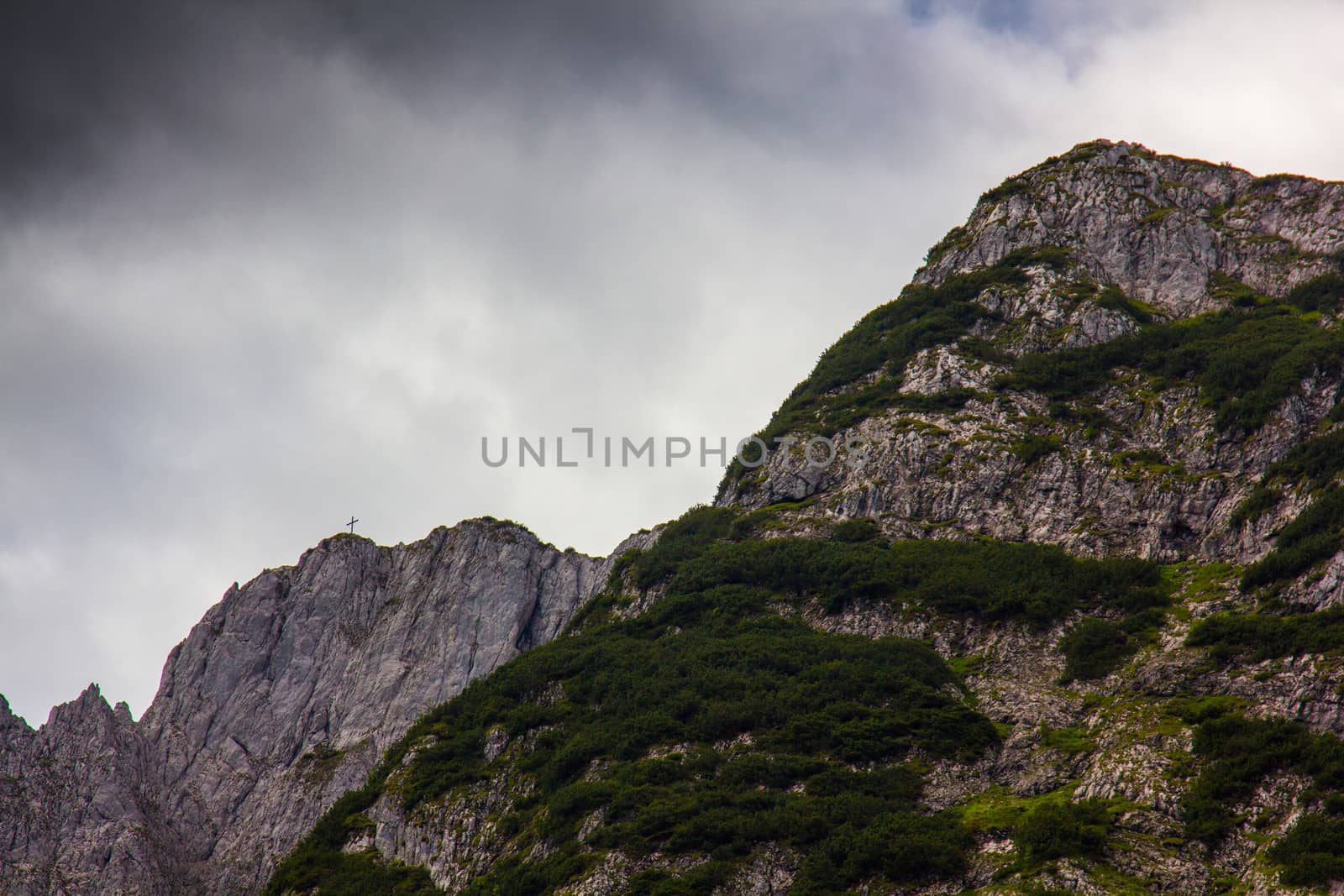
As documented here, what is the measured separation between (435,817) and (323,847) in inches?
367

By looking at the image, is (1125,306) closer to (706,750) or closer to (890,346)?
(890,346)

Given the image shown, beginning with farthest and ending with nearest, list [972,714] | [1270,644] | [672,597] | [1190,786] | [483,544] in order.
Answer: [483,544], [672,597], [972,714], [1270,644], [1190,786]

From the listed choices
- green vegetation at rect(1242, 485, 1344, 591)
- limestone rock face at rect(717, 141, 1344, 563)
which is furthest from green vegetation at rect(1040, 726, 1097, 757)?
limestone rock face at rect(717, 141, 1344, 563)

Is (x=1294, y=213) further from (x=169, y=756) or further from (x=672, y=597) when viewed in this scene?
(x=169, y=756)

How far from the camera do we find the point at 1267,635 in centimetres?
5459

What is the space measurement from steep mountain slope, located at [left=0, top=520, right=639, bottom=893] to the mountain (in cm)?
48

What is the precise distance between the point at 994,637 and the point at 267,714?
291 feet

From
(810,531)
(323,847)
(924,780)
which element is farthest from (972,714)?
(323,847)

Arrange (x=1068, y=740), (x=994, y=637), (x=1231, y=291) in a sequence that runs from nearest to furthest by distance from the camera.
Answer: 1. (x=1068, y=740)
2. (x=994, y=637)
3. (x=1231, y=291)

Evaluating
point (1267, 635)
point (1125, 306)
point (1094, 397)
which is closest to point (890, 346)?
point (1125, 306)

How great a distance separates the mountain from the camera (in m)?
49.6

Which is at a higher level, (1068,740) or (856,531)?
(856,531)

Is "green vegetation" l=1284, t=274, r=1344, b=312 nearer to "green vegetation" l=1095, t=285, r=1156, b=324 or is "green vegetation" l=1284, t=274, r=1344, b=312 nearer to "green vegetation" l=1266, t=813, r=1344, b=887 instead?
"green vegetation" l=1095, t=285, r=1156, b=324

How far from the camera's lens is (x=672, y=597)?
81562mm
